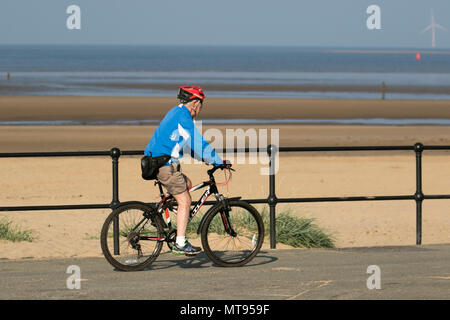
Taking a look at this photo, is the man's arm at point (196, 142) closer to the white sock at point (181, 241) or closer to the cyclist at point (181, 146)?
the cyclist at point (181, 146)

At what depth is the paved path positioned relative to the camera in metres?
7.57

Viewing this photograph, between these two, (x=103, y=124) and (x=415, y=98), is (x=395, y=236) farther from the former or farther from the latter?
(x=415, y=98)

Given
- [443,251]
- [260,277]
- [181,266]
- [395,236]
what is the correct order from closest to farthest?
[260,277] < [181,266] < [443,251] < [395,236]

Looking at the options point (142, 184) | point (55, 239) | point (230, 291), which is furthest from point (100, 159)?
point (230, 291)

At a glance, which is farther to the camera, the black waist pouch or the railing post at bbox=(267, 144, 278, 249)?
the railing post at bbox=(267, 144, 278, 249)

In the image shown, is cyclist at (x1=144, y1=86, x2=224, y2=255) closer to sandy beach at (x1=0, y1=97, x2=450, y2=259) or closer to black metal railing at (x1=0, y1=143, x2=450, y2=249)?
black metal railing at (x1=0, y1=143, x2=450, y2=249)

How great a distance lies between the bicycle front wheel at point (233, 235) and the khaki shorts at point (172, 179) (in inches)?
15.3

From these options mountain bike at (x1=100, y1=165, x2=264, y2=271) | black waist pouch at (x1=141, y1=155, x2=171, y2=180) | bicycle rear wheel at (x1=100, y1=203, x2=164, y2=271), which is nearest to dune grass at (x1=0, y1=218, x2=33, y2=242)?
mountain bike at (x1=100, y1=165, x2=264, y2=271)

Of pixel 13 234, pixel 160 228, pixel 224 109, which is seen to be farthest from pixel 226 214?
pixel 224 109

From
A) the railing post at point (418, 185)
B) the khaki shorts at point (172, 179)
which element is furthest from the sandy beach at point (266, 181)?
the khaki shorts at point (172, 179)

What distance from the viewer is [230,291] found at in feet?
25.2

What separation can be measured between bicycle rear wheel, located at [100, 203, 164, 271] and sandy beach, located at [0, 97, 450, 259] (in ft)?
7.60

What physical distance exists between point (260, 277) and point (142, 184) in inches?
354

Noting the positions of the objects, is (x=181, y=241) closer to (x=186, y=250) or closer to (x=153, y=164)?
(x=186, y=250)
